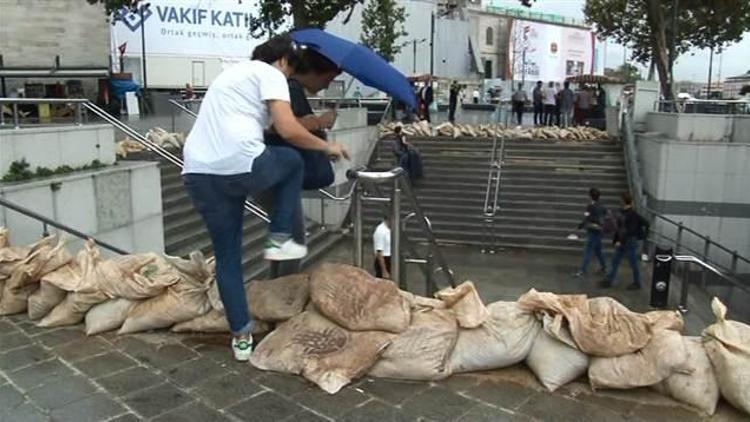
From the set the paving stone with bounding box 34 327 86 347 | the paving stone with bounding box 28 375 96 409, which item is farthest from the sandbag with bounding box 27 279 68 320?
the paving stone with bounding box 28 375 96 409

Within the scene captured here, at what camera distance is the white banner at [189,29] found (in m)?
35.1

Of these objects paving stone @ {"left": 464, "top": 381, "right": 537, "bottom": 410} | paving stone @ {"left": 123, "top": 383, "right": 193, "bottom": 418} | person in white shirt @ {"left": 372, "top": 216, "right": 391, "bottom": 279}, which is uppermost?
paving stone @ {"left": 123, "top": 383, "right": 193, "bottom": 418}

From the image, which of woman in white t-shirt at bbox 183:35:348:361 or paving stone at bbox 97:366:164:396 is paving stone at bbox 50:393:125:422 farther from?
woman in white t-shirt at bbox 183:35:348:361

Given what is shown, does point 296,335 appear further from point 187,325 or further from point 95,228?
point 95,228

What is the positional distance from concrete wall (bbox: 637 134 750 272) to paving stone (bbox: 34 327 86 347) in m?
11.5

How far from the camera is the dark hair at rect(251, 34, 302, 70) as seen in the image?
9.18 feet

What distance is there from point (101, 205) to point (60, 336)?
11.9 feet

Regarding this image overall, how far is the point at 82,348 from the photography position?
125 inches

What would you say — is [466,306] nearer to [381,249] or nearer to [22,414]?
[22,414]

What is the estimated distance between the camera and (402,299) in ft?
10.2

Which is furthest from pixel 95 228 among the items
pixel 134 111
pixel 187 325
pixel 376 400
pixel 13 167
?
pixel 134 111

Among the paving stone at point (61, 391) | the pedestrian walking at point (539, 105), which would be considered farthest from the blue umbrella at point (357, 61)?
the pedestrian walking at point (539, 105)

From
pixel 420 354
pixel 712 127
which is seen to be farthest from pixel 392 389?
pixel 712 127

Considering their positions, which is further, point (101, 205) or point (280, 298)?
point (101, 205)
